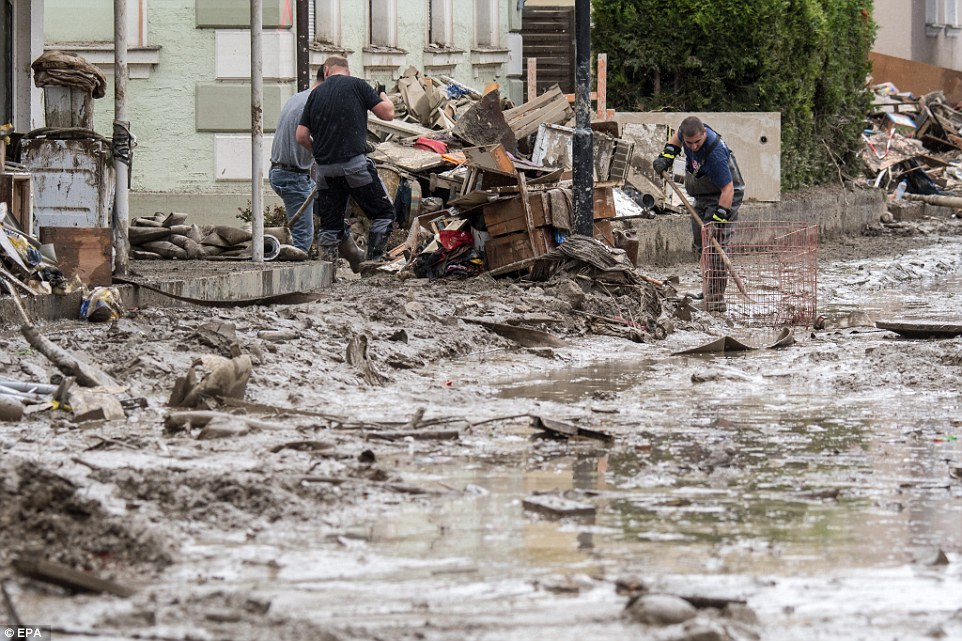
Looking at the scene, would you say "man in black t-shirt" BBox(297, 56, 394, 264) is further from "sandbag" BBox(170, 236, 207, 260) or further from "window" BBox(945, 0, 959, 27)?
"window" BBox(945, 0, 959, 27)

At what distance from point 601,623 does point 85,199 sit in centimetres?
705

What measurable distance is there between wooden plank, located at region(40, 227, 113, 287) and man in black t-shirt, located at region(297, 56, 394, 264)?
3.13 metres

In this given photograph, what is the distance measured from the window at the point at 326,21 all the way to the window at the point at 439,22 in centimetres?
408

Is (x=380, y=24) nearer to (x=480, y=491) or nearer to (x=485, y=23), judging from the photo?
(x=485, y=23)

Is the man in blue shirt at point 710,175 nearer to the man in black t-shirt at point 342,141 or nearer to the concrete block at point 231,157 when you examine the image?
the man in black t-shirt at point 342,141

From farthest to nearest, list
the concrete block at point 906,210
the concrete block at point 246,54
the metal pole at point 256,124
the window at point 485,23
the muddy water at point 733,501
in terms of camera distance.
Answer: the window at point 485,23, the concrete block at point 906,210, the concrete block at point 246,54, the metal pole at point 256,124, the muddy water at point 733,501

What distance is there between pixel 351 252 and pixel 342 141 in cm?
118

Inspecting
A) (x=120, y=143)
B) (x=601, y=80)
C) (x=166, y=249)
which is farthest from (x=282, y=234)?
A: (x=601, y=80)

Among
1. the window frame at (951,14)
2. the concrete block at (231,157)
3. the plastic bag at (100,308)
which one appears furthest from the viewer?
the window frame at (951,14)

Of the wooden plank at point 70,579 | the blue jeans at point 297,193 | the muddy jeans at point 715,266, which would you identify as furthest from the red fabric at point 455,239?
the wooden plank at point 70,579

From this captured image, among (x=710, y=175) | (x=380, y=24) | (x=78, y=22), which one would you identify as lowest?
(x=710, y=175)

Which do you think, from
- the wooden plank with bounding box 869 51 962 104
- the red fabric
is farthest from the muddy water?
the wooden plank with bounding box 869 51 962 104

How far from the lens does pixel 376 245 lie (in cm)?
1336

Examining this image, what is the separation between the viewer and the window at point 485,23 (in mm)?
25047
